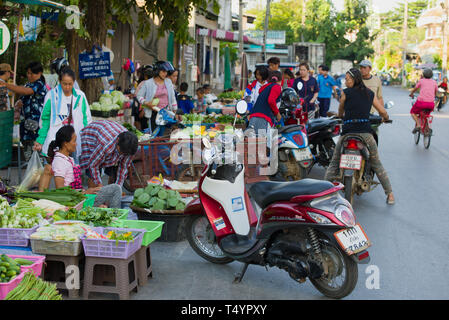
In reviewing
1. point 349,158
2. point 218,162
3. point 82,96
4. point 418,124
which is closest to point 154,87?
point 82,96

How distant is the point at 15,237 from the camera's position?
16.3ft

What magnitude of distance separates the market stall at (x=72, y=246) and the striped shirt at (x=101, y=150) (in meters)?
1.53

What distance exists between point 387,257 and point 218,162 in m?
2.21

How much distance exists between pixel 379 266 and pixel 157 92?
6.56 meters

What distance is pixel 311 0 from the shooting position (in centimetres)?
6719

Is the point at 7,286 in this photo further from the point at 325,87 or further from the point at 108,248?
the point at 325,87

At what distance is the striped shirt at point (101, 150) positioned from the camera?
23.1 feet

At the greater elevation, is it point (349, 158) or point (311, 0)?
point (311, 0)

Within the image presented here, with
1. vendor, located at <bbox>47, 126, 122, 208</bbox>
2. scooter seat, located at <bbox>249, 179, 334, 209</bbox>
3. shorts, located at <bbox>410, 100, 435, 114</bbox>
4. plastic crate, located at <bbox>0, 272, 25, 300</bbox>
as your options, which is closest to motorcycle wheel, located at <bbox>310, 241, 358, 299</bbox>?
→ scooter seat, located at <bbox>249, 179, 334, 209</bbox>

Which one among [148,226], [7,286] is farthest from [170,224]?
[7,286]

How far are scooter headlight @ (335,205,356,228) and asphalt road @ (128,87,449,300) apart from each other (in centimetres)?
77

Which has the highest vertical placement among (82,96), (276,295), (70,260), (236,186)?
(82,96)

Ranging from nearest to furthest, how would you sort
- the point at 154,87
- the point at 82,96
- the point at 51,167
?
1. the point at 51,167
2. the point at 82,96
3. the point at 154,87
